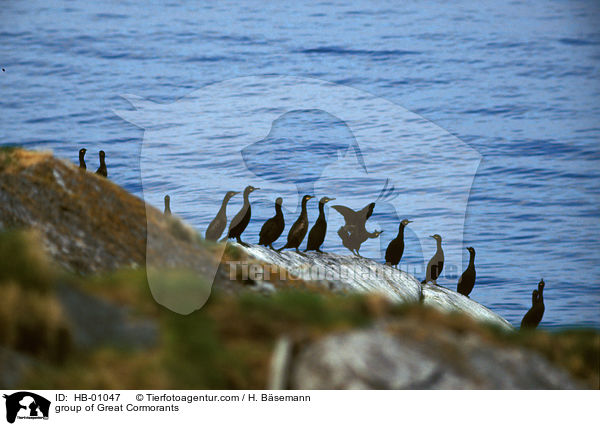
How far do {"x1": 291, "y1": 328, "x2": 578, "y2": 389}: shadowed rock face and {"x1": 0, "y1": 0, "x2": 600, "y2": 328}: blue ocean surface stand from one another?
967 cm

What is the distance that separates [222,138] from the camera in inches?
628

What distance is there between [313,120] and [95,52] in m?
7.71

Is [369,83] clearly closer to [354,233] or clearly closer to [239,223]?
[354,233]

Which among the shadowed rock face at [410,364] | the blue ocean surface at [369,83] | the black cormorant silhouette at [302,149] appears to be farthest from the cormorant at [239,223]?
the blue ocean surface at [369,83]

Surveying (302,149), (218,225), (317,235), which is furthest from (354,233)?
(302,149)

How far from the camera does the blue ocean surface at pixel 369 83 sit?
Result: 15.7 metres

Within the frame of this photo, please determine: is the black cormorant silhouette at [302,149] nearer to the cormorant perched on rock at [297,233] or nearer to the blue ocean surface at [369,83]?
the blue ocean surface at [369,83]

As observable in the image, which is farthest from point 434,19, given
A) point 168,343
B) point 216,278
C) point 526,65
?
point 168,343

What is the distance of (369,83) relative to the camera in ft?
66.0

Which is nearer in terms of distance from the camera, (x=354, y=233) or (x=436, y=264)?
(x=354, y=233)

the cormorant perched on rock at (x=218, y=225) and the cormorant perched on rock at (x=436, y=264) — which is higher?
the cormorant perched on rock at (x=218, y=225)
